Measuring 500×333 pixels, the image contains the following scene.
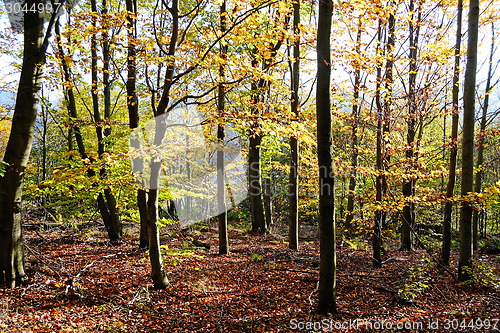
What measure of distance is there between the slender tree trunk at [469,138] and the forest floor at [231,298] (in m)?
0.52

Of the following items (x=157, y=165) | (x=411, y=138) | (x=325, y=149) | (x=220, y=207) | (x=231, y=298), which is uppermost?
(x=411, y=138)

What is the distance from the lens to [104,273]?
7020 mm

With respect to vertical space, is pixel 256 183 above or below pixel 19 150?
below

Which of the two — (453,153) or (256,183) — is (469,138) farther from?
(256,183)

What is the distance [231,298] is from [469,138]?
681 centimetres

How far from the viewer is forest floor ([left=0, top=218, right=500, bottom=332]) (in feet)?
15.2

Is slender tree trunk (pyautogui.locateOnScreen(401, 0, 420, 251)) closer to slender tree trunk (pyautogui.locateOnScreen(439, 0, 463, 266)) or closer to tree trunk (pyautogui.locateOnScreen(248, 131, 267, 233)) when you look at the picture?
slender tree trunk (pyautogui.locateOnScreen(439, 0, 463, 266))

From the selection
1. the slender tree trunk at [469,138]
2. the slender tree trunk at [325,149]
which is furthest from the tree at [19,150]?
the slender tree trunk at [469,138]

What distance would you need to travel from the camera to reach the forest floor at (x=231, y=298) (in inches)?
183

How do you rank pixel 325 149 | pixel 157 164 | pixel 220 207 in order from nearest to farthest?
pixel 325 149, pixel 157 164, pixel 220 207

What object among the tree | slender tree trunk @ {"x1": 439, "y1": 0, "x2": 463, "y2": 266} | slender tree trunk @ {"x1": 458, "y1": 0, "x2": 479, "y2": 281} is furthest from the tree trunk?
the tree

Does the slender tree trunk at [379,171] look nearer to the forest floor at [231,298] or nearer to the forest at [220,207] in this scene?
the forest at [220,207]

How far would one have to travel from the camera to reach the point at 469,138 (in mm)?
6855

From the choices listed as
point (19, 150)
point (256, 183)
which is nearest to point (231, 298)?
point (19, 150)
